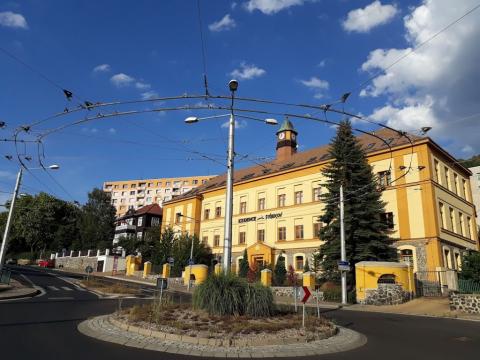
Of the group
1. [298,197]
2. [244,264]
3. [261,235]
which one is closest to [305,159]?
[298,197]

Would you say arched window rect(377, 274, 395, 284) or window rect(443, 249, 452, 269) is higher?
window rect(443, 249, 452, 269)

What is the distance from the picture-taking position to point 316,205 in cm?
4312

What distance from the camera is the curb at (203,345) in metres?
8.98

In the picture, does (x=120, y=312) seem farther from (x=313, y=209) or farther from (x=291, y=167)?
(x=291, y=167)

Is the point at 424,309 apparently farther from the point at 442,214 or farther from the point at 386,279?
the point at 442,214

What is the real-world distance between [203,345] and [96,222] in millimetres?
77746

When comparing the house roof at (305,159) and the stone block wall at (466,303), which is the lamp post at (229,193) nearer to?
the stone block wall at (466,303)

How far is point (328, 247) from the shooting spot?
31266 mm

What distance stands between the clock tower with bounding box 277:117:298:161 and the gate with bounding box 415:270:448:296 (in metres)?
25.2

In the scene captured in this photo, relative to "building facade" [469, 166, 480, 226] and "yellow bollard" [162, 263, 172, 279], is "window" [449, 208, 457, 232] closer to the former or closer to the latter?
"building facade" [469, 166, 480, 226]

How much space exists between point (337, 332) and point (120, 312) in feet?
22.0

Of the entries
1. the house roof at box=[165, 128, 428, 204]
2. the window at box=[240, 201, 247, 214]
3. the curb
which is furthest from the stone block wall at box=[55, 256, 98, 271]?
the curb

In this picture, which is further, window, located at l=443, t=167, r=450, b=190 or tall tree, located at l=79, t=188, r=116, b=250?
tall tree, located at l=79, t=188, r=116, b=250

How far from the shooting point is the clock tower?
177 ft
